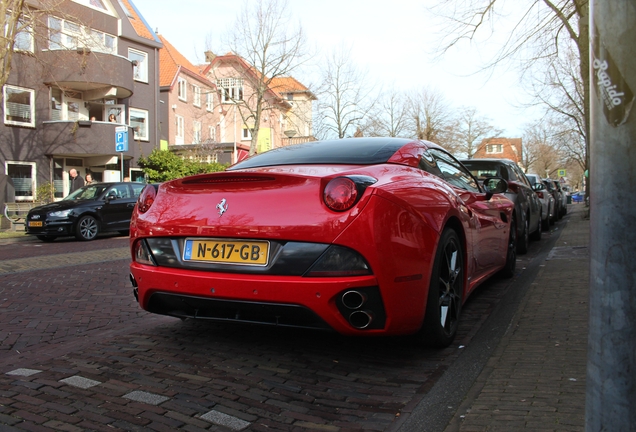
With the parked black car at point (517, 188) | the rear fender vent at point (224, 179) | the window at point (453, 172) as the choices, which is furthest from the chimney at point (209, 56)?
the rear fender vent at point (224, 179)

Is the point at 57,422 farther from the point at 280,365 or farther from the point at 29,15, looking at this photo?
the point at 29,15

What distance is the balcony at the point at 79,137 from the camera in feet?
81.7

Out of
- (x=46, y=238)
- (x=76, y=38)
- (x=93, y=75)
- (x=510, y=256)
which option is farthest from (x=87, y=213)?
(x=93, y=75)

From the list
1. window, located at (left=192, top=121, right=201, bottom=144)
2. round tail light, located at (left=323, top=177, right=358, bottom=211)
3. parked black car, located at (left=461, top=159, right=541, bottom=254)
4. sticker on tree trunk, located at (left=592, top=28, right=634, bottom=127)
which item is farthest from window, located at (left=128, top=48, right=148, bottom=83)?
sticker on tree trunk, located at (left=592, top=28, right=634, bottom=127)

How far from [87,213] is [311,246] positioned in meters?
13.2

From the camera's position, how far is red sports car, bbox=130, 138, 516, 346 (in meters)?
3.14

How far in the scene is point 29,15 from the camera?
55.8 ft

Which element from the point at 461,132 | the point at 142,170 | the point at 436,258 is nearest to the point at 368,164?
the point at 436,258

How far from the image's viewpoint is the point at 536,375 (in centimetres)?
323

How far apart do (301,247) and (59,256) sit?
8599 mm

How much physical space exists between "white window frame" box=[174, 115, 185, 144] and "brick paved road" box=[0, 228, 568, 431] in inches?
1349

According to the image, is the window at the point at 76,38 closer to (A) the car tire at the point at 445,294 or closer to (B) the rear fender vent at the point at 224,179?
(B) the rear fender vent at the point at 224,179

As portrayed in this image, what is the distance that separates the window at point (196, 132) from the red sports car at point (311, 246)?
3769cm

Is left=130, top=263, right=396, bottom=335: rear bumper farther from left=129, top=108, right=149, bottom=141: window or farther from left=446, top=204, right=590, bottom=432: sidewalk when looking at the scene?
left=129, top=108, right=149, bottom=141: window
